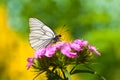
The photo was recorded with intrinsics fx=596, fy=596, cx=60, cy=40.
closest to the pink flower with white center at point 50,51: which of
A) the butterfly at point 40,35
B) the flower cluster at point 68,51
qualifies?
the flower cluster at point 68,51

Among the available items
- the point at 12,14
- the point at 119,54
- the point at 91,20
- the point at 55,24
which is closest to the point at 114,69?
the point at 119,54

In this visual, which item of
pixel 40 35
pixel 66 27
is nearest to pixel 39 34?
pixel 40 35

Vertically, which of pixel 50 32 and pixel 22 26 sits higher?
pixel 22 26

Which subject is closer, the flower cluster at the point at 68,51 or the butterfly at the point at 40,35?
the flower cluster at the point at 68,51

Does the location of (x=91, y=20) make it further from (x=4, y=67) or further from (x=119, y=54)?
(x=4, y=67)

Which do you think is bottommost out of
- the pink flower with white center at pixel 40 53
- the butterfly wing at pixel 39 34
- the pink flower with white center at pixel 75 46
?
the pink flower with white center at pixel 40 53

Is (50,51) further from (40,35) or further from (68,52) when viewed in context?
(40,35)

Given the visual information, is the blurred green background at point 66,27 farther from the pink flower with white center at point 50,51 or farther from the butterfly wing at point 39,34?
the pink flower with white center at point 50,51
